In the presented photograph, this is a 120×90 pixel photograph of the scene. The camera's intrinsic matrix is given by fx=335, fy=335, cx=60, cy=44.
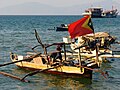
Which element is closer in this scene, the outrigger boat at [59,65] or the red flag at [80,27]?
the red flag at [80,27]

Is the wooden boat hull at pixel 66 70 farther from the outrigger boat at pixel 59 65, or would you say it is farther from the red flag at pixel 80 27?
the red flag at pixel 80 27

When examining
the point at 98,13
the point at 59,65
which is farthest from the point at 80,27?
the point at 98,13

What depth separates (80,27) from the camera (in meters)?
25.1

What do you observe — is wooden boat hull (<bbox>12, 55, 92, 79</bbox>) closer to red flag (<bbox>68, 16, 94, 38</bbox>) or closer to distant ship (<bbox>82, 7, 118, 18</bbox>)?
red flag (<bbox>68, 16, 94, 38</bbox>)

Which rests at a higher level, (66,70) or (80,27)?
(80,27)

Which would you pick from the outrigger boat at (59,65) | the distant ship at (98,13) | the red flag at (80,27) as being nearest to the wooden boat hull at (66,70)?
the outrigger boat at (59,65)

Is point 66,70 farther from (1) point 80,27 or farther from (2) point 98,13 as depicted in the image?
(2) point 98,13

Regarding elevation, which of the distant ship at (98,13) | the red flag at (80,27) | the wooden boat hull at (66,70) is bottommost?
the wooden boat hull at (66,70)

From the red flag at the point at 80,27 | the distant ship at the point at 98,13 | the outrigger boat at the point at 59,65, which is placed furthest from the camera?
the distant ship at the point at 98,13

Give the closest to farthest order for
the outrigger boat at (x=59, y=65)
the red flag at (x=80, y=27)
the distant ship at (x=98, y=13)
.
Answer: the red flag at (x=80, y=27) < the outrigger boat at (x=59, y=65) < the distant ship at (x=98, y=13)

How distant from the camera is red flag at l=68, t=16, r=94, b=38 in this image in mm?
25000

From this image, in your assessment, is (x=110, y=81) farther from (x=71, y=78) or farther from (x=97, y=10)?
(x=97, y=10)

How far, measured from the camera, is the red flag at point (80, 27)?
25000 mm

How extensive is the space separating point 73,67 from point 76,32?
272 centimetres
